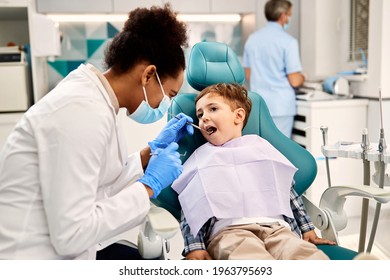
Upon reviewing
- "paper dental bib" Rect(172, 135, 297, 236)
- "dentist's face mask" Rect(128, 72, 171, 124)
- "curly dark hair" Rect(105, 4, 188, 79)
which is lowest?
"paper dental bib" Rect(172, 135, 297, 236)

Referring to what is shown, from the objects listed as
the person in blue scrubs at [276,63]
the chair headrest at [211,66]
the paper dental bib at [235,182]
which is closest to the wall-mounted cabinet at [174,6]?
the person in blue scrubs at [276,63]

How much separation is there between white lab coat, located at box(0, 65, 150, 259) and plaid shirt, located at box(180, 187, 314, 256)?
12.3 inches

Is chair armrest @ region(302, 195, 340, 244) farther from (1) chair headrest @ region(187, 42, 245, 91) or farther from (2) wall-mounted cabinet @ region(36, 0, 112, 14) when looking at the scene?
(2) wall-mounted cabinet @ region(36, 0, 112, 14)

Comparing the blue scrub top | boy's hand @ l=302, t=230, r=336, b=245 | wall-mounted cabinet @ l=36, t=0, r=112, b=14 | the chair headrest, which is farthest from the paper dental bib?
wall-mounted cabinet @ l=36, t=0, r=112, b=14

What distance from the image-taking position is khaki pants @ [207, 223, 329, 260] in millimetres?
1196

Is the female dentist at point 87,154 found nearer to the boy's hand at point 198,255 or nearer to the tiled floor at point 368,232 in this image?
the boy's hand at point 198,255

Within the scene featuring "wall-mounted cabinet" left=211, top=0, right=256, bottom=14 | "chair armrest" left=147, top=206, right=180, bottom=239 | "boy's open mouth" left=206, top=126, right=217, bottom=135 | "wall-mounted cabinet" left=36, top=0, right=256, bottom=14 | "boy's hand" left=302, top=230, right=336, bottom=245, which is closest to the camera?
"chair armrest" left=147, top=206, right=180, bottom=239

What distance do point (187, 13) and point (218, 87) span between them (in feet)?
5.76

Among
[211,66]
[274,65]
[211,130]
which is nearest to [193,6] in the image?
[274,65]

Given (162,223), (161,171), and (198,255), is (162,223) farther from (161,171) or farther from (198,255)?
(198,255)

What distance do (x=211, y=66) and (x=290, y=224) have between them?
0.62 m

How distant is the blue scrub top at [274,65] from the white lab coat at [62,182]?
1967 mm

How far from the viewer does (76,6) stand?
2.95 m

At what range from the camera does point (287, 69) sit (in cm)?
288
